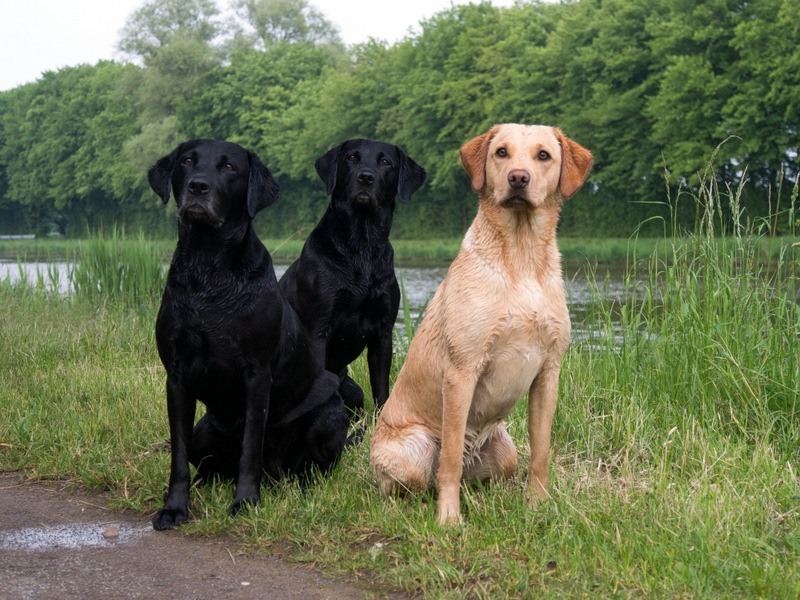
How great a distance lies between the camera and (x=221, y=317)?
3916 millimetres

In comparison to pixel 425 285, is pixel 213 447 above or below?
above

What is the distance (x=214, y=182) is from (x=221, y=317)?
1.92ft

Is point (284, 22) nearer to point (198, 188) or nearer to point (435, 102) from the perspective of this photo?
point (435, 102)

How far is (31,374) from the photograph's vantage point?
6.57 metres

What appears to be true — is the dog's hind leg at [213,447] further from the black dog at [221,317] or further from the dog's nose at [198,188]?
the dog's nose at [198,188]

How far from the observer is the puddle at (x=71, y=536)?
3785 mm

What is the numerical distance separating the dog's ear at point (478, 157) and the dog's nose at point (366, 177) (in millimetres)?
1547

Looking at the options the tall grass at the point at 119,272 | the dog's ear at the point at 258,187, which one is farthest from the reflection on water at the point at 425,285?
the dog's ear at the point at 258,187

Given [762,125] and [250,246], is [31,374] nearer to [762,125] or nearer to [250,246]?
[250,246]

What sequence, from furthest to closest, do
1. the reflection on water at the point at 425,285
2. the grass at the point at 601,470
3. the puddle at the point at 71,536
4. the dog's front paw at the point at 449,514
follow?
the reflection on water at the point at 425,285 < the puddle at the point at 71,536 < the dog's front paw at the point at 449,514 < the grass at the point at 601,470

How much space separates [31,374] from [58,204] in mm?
60275

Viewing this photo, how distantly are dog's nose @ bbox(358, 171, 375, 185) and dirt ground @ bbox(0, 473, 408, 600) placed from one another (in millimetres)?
2178

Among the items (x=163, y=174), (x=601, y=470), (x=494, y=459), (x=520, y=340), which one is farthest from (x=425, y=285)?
(x=520, y=340)

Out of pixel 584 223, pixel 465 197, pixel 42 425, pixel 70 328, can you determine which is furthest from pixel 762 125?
pixel 42 425
